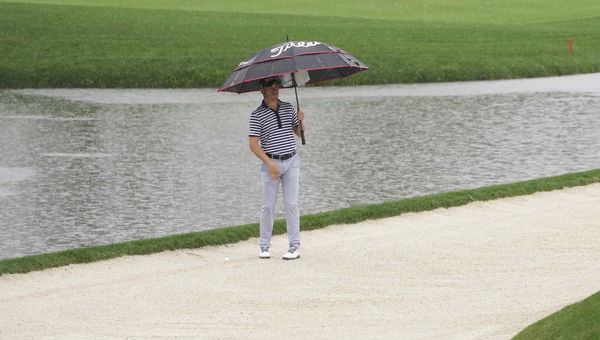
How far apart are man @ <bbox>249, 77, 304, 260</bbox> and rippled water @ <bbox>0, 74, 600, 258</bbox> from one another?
7.94 feet

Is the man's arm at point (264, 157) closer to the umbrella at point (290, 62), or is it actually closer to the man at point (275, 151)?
the man at point (275, 151)

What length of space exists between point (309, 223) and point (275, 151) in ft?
7.12

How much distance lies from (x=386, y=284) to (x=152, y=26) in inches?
1541

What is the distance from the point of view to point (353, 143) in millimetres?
21516

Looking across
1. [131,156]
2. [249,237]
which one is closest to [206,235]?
[249,237]

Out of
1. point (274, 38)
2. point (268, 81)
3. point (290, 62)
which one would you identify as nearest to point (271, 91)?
point (268, 81)

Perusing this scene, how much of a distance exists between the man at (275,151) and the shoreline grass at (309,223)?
1.15 metres

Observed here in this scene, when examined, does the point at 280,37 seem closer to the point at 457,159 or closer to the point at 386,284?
the point at 457,159

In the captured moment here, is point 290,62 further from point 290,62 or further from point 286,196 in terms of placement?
point 286,196

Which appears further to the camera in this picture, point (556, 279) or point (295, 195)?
point (295, 195)

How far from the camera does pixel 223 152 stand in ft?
67.8

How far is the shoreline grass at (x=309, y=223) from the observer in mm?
11859

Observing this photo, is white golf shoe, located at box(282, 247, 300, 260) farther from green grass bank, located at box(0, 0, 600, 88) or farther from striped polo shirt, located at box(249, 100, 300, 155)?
green grass bank, located at box(0, 0, 600, 88)

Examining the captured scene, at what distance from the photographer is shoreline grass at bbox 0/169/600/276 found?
1186cm
